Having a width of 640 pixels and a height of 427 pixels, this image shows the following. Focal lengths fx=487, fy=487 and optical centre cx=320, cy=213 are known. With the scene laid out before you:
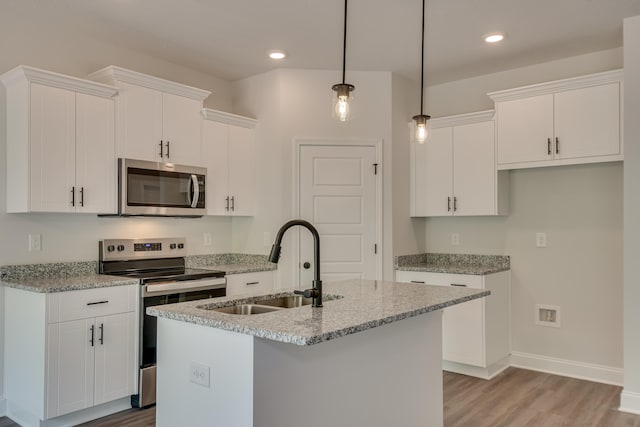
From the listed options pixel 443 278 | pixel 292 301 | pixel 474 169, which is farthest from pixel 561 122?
pixel 292 301

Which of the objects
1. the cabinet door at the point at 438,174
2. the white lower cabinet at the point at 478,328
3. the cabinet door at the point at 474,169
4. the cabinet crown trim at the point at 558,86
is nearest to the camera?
the cabinet crown trim at the point at 558,86

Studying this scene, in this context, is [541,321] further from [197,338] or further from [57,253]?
[57,253]

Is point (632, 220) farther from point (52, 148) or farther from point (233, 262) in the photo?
point (52, 148)

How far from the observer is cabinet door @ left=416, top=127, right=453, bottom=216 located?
444cm

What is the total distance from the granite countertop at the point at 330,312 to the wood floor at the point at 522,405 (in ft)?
3.73

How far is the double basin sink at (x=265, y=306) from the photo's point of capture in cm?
220

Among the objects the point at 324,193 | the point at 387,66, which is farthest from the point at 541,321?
the point at 387,66

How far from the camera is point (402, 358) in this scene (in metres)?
2.40

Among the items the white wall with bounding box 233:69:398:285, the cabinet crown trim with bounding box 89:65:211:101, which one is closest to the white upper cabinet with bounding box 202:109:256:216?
the white wall with bounding box 233:69:398:285

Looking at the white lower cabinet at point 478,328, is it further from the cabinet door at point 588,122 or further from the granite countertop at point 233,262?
the granite countertop at point 233,262

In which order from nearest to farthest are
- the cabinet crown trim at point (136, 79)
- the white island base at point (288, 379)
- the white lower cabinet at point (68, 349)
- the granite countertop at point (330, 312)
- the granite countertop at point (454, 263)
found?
the granite countertop at point (330, 312) < the white island base at point (288, 379) < the white lower cabinet at point (68, 349) < the cabinet crown trim at point (136, 79) < the granite countertop at point (454, 263)

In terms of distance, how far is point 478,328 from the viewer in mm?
3922

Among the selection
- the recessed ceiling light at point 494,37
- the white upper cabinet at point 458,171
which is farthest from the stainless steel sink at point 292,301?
the recessed ceiling light at point 494,37

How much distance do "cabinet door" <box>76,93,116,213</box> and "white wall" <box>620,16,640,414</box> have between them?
3531 millimetres
